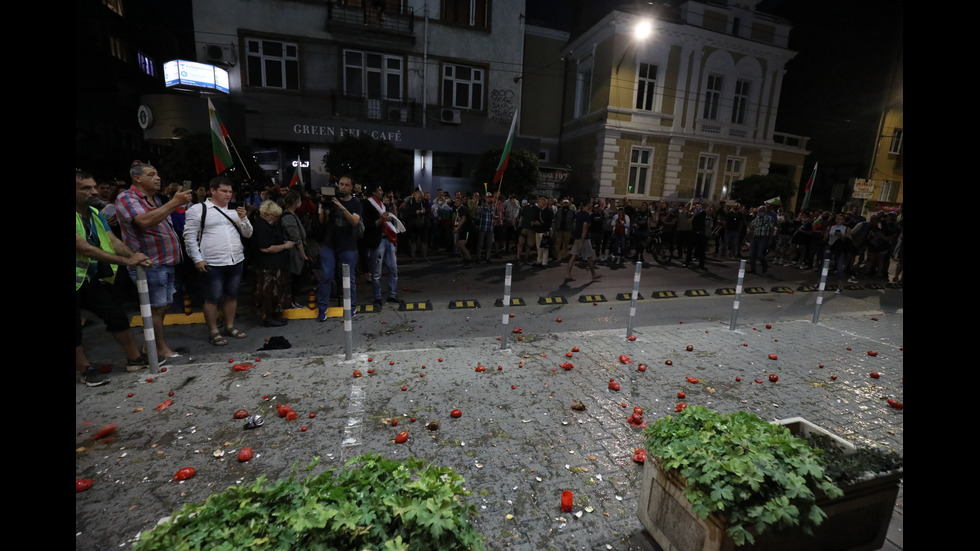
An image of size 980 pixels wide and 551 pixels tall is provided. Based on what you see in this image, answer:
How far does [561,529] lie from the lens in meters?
2.79

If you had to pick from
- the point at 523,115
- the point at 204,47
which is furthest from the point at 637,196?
the point at 204,47

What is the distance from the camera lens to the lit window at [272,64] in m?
21.9

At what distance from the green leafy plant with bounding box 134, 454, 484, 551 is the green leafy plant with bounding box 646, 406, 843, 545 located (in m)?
1.25

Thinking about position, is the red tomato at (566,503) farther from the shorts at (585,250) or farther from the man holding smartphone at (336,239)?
the shorts at (585,250)

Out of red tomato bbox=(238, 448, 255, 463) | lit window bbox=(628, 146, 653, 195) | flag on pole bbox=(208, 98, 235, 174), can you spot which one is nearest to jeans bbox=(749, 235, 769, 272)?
lit window bbox=(628, 146, 653, 195)

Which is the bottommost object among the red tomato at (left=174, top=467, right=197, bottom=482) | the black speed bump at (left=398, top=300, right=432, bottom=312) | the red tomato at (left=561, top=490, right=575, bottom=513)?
the black speed bump at (left=398, top=300, right=432, bottom=312)

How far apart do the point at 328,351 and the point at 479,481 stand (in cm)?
361

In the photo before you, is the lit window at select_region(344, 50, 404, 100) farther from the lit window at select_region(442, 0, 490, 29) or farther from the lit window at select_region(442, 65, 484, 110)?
the lit window at select_region(442, 0, 490, 29)

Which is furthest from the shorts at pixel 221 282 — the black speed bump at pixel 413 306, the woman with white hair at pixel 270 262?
the black speed bump at pixel 413 306

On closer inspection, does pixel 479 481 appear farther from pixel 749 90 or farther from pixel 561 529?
pixel 749 90

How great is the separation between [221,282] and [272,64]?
68.7 feet

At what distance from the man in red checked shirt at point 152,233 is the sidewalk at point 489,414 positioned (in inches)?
33.7

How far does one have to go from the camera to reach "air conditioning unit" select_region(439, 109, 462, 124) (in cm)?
2438

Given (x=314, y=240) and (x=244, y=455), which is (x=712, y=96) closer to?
(x=314, y=240)
